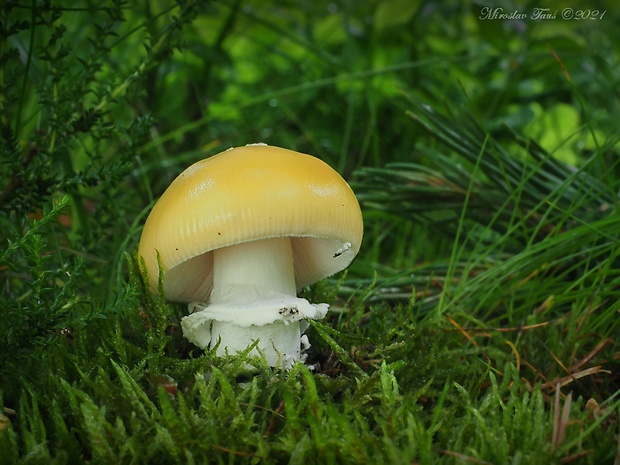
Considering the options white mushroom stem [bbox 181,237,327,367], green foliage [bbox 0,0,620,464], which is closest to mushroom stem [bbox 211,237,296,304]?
white mushroom stem [bbox 181,237,327,367]

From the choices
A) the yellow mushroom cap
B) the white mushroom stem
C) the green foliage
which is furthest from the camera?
the white mushroom stem

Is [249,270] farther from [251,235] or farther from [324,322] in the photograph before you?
[324,322]

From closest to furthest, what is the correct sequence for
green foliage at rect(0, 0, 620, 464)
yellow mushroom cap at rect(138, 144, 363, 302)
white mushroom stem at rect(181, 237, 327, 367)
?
green foliage at rect(0, 0, 620, 464) < yellow mushroom cap at rect(138, 144, 363, 302) < white mushroom stem at rect(181, 237, 327, 367)

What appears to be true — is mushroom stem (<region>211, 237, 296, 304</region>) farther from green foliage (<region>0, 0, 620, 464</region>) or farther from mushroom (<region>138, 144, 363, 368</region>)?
green foliage (<region>0, 0, 620, 464</region>)

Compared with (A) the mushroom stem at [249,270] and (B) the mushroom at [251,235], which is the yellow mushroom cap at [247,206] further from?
A: (A) the mushroom stem at [249,270]

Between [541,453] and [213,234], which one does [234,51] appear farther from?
[541,453]

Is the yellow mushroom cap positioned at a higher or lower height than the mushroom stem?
higher

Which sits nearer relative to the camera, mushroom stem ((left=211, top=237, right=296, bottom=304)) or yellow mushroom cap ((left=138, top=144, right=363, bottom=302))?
yellow mushroom cap ((left=138, top=144, right=363, bottom=302))
